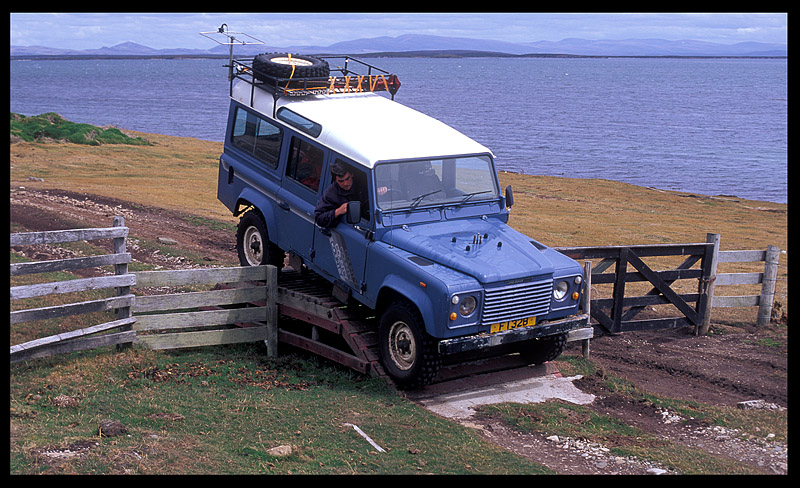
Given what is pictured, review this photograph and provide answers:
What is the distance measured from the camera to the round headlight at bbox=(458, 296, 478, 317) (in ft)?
28.5

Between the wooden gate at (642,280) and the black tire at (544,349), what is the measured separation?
1838 mm

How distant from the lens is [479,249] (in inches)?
368

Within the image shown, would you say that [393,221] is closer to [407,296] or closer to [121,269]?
[407,296]

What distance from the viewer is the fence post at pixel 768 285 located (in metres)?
12.9

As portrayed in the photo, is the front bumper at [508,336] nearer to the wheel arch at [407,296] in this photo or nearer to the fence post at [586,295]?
the wheel arch at [407,296]

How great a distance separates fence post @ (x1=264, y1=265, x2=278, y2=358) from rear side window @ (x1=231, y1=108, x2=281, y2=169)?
5.30 ft

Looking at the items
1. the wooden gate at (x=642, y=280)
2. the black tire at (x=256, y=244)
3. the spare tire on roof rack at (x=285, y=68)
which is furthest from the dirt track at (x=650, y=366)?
the spare tire on roof rack at (x=285, y=68)

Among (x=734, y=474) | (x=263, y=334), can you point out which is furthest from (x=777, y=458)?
(x=263, y=334)

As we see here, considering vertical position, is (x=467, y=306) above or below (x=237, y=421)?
above

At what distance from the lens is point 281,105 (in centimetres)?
1150

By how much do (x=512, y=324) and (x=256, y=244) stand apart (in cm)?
456


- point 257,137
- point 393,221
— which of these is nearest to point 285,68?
point 257,137

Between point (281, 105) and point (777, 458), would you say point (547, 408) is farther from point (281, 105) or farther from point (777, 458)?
point (281, 105)
